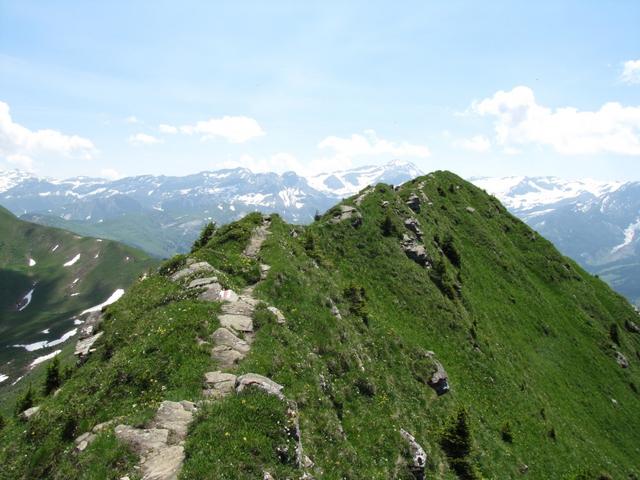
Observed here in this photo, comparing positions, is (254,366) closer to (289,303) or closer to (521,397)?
(289,303)

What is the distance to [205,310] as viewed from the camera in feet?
76.4

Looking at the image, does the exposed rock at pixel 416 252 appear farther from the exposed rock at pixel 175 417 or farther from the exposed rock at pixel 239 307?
the exposed rock at pixel 175 417

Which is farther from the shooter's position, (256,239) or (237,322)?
(256,239)

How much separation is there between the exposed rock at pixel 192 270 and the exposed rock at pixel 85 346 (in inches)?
243

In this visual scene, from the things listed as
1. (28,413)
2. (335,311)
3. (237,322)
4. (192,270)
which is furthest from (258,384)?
(28,413)

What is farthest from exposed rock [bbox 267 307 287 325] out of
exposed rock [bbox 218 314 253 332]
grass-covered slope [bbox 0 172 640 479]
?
exposed rock [bbox 218 314 253 332]

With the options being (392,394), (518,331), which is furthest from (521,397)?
(392,394)

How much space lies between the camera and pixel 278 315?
2559cm

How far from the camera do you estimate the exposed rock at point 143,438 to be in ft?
48.0

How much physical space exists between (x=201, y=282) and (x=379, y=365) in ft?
50.5

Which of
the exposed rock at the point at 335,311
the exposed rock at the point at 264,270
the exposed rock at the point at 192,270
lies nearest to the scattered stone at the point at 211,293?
the exposed rock at the point at 192,270

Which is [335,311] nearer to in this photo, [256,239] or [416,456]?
[416,456]

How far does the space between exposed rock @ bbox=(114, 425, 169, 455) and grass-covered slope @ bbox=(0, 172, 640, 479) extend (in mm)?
388

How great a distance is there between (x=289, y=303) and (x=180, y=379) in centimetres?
1130
